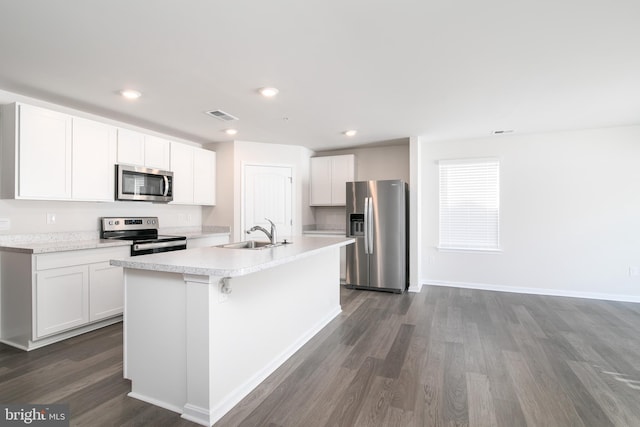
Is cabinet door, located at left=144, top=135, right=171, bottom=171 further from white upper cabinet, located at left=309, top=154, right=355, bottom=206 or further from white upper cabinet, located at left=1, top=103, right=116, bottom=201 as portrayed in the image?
white upper cabinet, located at left=309, top=154, right=355, bottom=206

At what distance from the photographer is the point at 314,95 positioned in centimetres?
312

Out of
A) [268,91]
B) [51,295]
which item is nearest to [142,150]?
[51,295]

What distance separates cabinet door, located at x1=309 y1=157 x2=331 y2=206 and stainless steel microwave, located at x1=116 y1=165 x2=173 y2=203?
237cm

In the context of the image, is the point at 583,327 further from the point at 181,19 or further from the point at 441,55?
the point at 181,19

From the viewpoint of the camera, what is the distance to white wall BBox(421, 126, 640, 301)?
433 cm

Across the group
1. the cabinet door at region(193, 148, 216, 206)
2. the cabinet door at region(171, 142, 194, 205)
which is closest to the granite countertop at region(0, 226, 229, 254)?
the cabinet door at region(171, 142, 194, 205)

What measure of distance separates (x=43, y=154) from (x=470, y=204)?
17.7 feet

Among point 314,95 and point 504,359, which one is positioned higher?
point 314,95

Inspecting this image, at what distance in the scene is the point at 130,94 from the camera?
3041mm

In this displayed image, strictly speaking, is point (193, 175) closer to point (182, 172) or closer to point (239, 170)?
point (182, 172)

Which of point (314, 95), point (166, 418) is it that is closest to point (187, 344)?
point (166, 418)

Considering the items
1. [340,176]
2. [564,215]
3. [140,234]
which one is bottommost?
[140,234]

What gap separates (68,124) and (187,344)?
2.70 m

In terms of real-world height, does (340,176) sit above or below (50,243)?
above
